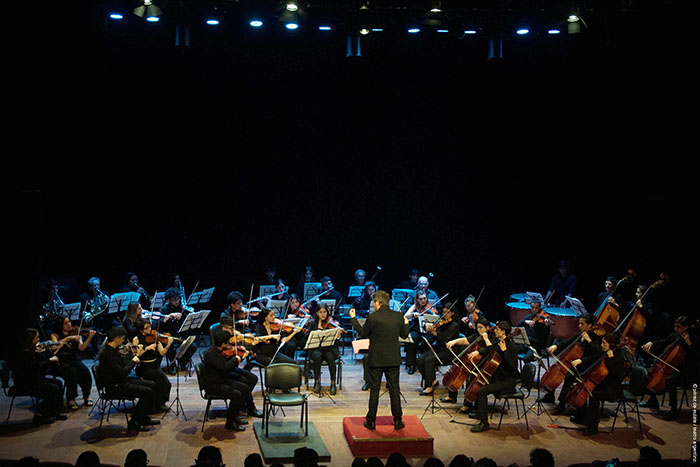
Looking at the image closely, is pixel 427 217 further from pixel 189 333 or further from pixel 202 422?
pixel 202 422

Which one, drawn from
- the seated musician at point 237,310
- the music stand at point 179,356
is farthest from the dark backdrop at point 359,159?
the music stand at point 179,356

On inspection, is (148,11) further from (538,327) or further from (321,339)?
(538,327)

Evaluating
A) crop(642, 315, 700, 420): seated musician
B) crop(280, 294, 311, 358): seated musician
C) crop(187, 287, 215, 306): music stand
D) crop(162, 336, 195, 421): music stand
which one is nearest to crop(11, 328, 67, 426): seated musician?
crop(162, 336, 195, 421): music stand

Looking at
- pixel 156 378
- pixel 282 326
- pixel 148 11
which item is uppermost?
pixel 148 11

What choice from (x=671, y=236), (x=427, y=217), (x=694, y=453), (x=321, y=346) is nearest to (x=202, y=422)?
(x=321, y=346)

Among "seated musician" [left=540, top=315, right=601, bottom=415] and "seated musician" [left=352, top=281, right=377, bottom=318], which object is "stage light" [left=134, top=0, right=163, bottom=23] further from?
"seated musician" [left=540, top=315, right=601, bottom=415]

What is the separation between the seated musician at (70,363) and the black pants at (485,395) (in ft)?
17.7

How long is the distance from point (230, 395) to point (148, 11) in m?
5.79

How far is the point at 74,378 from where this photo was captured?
9984 mm

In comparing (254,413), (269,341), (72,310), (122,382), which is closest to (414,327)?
(269,341)

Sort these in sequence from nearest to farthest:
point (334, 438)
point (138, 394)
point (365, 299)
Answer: point (334, 438)
point (138, 394)
point (365, 299)

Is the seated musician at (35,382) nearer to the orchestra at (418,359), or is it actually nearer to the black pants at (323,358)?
A: the orchestra at (418,359)

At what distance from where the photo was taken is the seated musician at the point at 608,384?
30.6ft

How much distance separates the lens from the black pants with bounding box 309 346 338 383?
36.1 feet
